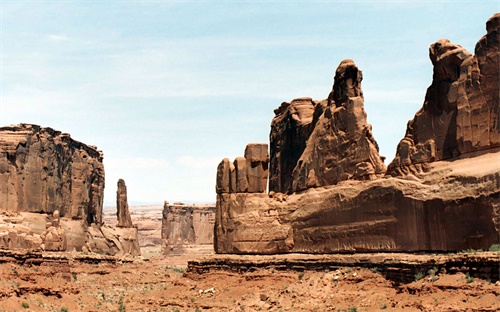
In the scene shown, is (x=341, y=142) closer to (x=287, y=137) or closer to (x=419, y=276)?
(x=419, y=276)

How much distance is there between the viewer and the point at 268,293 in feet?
121

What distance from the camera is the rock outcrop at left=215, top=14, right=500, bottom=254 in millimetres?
28828

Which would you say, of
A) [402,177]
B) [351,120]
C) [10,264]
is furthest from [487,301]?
[10,264]

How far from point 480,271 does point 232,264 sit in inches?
674

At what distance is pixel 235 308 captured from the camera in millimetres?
37125

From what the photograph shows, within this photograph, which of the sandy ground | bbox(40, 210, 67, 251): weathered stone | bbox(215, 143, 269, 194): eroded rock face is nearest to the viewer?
the sandy ground

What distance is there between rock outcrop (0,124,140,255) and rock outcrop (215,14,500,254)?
1756 centimetres

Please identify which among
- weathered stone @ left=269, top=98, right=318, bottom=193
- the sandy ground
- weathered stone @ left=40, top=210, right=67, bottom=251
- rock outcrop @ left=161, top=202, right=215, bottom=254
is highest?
weathered stone @ left=269, top=98, right=318, bottom=193

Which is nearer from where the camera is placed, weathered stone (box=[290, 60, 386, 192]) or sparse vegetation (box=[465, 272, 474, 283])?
sparse vegetation (box=[465, 272, 474, 283])

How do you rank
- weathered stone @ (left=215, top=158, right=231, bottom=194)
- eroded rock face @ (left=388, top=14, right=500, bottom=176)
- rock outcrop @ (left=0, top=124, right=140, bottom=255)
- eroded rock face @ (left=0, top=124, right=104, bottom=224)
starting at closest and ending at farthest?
eroded rock face @ (left=388, top=14, right=500, bottom=176) < weathered stone @ (left=215, top=158, right=231, bottom=194) < rock outcrop @ (left=0, top=124, right=140, bottom=255) < eroded rock face @ (left=0, top=124, right=104, bottom=224)

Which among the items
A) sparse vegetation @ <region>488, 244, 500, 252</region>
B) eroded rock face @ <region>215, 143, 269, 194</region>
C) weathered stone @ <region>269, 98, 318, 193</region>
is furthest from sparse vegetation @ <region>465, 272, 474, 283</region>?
weathered stone @ <region>269, 98, 318, 193</region>

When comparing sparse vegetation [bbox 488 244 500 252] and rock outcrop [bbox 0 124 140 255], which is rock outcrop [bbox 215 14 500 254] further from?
rock outcrop [bbox 0 124 140 255]

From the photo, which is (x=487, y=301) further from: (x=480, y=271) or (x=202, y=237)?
(x=202, y=237)

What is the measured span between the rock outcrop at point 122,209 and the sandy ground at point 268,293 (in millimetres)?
39203
